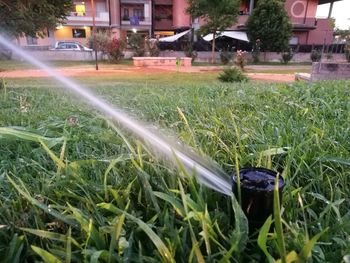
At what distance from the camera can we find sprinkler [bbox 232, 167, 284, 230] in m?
0.79

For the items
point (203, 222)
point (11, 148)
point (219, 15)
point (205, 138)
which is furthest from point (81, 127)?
point (219, 15)

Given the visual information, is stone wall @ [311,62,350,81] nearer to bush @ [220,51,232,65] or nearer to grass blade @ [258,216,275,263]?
grass blade @ [258,216,275,263]

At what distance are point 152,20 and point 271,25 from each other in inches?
554

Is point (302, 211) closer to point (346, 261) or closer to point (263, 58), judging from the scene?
point (346, 261)

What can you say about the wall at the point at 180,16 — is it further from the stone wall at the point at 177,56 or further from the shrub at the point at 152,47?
the shrub at the point at 152,47

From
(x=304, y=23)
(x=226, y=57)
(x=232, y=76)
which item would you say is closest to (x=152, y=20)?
(x=226, y=57)

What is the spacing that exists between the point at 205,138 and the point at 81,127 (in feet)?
2.71

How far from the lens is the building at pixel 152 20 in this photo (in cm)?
3009

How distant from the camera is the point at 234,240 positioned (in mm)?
778

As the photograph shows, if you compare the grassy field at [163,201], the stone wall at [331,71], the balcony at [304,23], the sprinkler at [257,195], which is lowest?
the stone wall at [331,71]

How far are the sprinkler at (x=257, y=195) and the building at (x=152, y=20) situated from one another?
29.2m

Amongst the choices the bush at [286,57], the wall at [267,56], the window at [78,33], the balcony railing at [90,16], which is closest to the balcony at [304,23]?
the wall at [267,56]

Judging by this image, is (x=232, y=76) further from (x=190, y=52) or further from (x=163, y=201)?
(x=190, y=52)

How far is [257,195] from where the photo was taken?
798 millimetres
